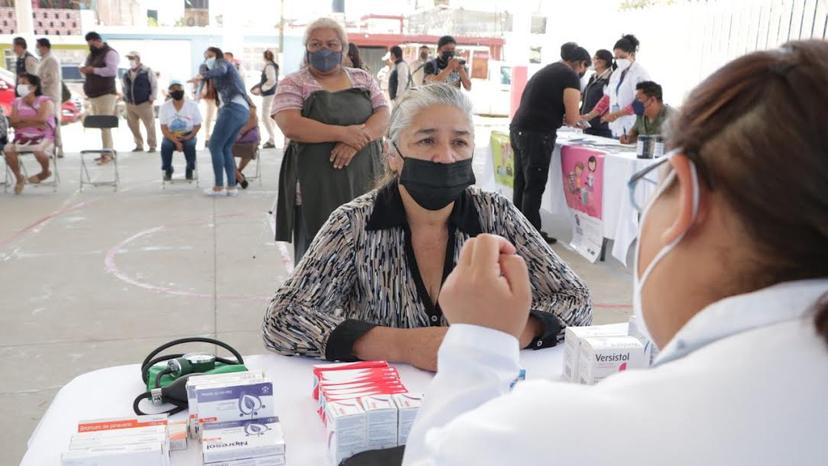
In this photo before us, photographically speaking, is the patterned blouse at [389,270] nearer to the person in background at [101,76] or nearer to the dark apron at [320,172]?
the dark apron at [320,172]

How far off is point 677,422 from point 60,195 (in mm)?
8035

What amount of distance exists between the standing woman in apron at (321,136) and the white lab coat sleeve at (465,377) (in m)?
2.39

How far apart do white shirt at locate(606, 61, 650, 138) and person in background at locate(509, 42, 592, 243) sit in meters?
1.61

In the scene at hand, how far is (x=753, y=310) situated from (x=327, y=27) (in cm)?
293

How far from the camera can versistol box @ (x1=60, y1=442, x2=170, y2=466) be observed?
0.98 metres

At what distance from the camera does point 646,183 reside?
0.72 metres

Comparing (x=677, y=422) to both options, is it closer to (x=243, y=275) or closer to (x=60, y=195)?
(x=243, y=275)

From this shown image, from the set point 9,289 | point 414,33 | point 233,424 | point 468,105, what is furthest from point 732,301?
point 414,33

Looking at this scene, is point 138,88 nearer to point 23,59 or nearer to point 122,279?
point 23,59

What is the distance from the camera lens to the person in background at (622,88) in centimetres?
705

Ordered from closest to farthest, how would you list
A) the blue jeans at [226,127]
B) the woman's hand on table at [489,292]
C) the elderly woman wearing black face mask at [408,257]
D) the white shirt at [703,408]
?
the white shirt at [703,408] < the woman's hand on table at [489,292] < the elderly woman wearing black face mask at [408,257] < the blue jeans at [226,127]

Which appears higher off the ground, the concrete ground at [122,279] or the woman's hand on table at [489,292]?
the woman's hand on table at [489,292]

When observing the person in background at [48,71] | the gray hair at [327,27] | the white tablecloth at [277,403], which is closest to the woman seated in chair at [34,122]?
the person in background at [48,71]

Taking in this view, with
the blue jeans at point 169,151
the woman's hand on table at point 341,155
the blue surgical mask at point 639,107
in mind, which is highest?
the blue surgical mask at point 639,107
